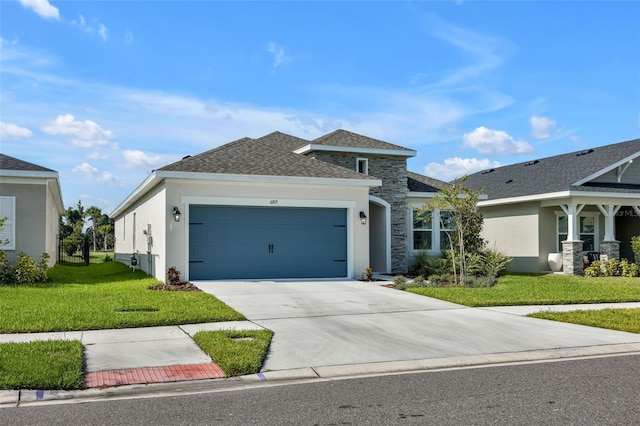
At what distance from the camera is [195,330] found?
9383mm

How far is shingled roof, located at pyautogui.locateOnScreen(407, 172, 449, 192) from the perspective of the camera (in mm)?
22906

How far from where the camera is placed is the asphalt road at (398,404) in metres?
5.20

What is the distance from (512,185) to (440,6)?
13.1 meters

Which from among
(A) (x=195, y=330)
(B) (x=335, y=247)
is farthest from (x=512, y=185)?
(A) (x=195, y=330)

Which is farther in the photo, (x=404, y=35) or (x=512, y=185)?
(x=512, y=185)

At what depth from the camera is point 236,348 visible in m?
7.83

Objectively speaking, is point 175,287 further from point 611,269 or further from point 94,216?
point 94,216

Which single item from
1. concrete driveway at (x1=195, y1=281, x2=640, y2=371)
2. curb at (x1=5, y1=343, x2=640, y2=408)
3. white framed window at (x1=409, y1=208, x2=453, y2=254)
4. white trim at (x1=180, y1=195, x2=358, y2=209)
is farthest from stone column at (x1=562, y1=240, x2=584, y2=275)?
curb at (x1=5, y1=343, x2=640, y2=408)

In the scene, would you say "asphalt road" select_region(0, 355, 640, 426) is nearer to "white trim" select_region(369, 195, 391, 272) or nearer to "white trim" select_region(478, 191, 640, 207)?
Result: "white trim" select_region(369, 195, 391, 272)

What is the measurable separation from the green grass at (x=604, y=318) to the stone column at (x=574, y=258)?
9.37 metres

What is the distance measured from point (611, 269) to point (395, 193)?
846 centimetres

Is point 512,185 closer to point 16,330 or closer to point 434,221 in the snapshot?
point 434,221

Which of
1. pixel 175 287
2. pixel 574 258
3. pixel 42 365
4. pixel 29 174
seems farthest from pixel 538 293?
pixel 29 174

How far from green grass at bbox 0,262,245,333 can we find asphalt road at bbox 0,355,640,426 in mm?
4053
